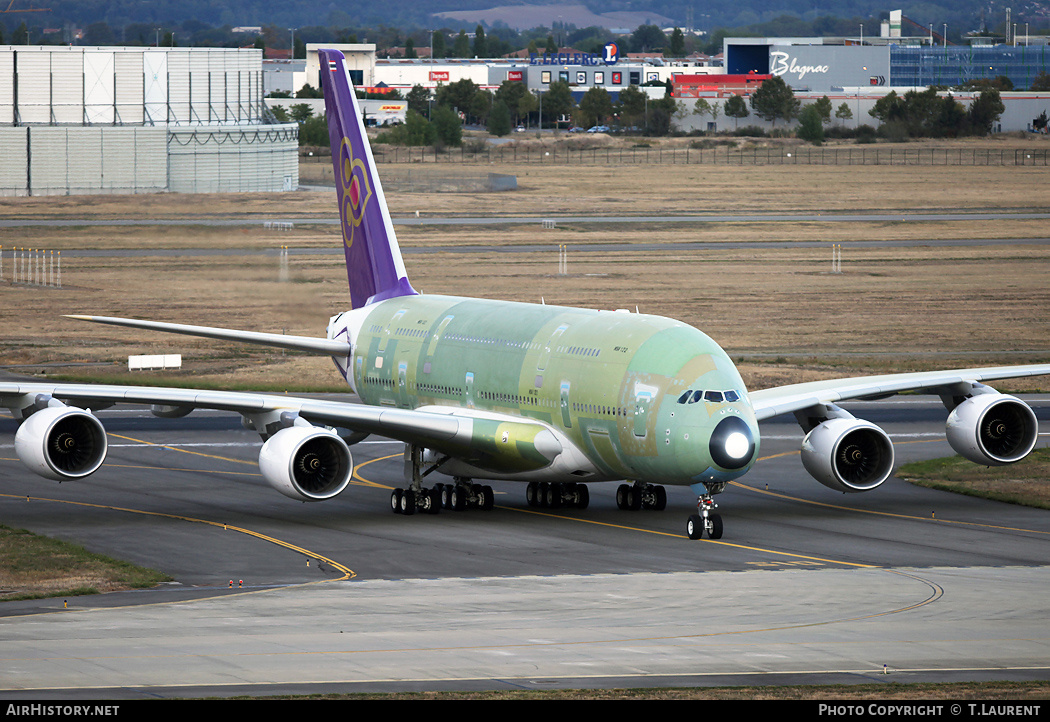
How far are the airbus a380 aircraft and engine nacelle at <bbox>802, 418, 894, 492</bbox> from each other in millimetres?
44

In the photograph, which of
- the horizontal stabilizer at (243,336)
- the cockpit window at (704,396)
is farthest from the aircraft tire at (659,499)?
the horizontal stabilizer at (243,336)

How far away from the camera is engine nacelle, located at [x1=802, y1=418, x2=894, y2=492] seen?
130ft

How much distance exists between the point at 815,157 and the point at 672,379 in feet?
553

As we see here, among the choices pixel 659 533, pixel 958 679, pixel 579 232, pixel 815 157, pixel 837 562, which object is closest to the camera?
pixel 958 679

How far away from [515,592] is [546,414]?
29.3 ft

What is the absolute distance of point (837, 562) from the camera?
114ft

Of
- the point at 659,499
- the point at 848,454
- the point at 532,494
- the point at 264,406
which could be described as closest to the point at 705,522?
the point at 659,499

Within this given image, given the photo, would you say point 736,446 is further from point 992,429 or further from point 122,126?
point 122,126

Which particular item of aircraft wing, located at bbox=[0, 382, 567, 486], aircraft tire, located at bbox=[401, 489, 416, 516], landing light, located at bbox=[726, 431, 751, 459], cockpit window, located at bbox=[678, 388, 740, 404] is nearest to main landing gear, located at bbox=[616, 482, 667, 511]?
aircraft wing, located at bbox=[0, 382, 567, 486]

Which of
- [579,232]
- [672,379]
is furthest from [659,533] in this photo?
[579,232]

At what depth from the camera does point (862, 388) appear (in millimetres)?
42438

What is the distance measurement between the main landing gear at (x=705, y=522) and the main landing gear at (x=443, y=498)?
23.3ft

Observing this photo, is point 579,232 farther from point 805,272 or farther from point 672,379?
point 672,379

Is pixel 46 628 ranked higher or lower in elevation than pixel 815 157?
lower
